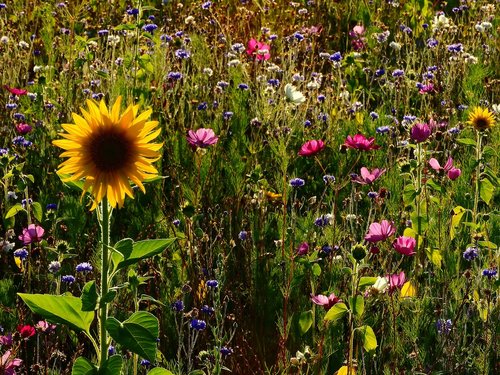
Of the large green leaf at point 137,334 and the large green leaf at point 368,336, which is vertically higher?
the large green leaf at point 137,334

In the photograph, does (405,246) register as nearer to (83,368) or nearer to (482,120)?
(482,120)

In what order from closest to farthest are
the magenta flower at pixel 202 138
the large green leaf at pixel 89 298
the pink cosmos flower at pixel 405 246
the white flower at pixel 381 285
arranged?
the large green leaf at pixel 89 298
the white flower at pixel 381 285
the pink cosmos flower at pixel 405 246
the magenta flower at pixel 202 138

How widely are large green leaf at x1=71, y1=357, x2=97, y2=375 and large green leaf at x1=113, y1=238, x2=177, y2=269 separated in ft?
0.60

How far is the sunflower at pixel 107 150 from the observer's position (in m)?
1.58

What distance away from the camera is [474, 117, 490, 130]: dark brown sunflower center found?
2.86m

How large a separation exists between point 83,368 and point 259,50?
309cm

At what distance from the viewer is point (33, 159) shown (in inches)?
145

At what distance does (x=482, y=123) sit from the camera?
2.87 m

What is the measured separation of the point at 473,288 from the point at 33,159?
1.98m

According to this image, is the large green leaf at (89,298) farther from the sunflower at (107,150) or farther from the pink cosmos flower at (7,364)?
the pink cosmos flower at (7,364)

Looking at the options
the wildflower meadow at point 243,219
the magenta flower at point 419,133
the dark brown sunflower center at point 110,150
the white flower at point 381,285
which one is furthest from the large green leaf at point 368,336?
the dark brown sunflower center at point 110,150

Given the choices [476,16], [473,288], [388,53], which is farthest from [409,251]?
[476,16]

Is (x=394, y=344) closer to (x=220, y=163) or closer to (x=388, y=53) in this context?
(x=220, y=163)

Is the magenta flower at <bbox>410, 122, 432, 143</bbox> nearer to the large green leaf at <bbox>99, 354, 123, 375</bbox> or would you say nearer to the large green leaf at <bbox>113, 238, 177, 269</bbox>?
the large green leaf at <bbox>113, 238, 177, 269</bbox>
